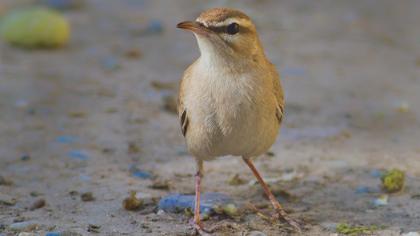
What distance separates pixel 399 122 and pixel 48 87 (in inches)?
153

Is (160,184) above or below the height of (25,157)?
below

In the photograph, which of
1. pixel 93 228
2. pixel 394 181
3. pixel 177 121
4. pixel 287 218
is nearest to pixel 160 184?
pixel 93 228

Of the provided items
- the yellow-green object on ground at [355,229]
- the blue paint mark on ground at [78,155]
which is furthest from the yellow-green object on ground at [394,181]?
the blue paint mark on ground at [78,155]

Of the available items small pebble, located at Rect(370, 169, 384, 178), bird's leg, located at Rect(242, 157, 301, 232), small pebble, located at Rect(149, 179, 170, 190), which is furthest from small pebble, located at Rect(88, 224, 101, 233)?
small pebble, located at Rect(370, 169, 384, 178)

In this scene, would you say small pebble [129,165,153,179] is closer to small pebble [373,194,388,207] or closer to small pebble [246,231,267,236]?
small pebble [246,231,267,236]

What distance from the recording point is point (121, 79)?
9.54m

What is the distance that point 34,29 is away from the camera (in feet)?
33.0

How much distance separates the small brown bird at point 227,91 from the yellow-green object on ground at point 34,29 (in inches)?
182

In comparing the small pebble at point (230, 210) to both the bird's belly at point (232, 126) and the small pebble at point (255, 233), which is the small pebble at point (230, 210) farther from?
the bird's belly at point (232, 126)

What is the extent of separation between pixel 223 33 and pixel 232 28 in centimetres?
9

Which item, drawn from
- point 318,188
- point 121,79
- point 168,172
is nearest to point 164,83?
point 121,79

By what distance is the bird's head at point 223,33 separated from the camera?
5539 millimetres

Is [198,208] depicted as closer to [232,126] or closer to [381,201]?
[232,126]

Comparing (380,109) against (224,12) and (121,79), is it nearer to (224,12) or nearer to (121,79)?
(121,79)
